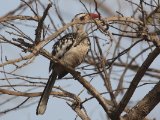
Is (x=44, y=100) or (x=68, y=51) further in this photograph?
(x=68, y=51)

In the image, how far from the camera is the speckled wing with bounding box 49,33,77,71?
341 centimetres

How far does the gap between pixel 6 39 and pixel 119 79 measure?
219 cm

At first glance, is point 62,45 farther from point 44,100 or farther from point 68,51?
point 44,100

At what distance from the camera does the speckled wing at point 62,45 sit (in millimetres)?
3406

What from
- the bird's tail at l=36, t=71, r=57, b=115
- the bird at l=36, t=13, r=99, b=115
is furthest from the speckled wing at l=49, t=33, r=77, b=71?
the bird's tail at l=36, t=71, r=57, b=115

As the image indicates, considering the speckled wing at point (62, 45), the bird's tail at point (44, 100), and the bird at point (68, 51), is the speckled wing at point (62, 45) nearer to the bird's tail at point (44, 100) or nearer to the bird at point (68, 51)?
the bird at point (68, 51)

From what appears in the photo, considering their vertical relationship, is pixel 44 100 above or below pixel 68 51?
below

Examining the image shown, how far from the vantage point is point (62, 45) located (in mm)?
3473

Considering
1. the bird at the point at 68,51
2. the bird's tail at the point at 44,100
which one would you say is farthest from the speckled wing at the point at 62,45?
the bird's tail at the point at 44,100

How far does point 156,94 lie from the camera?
8.46 ft

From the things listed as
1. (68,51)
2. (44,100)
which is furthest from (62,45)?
(44,100)

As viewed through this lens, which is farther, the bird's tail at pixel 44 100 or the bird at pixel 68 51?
the bird at pixel 68 51

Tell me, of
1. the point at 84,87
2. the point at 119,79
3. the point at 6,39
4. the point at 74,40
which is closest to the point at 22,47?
the point at 6,39

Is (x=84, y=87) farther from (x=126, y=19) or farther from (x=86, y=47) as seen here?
(x=86, y=47)
